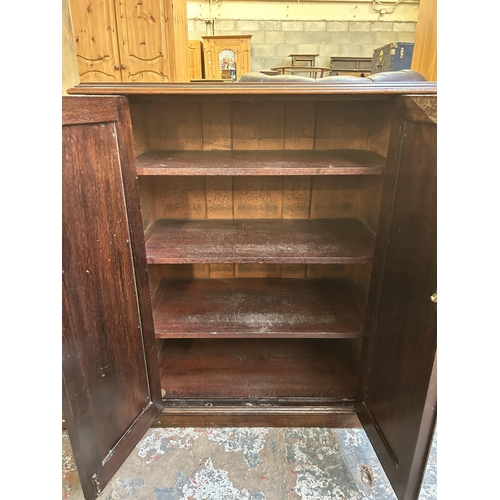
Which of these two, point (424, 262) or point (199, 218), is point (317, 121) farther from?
point (424, 262)

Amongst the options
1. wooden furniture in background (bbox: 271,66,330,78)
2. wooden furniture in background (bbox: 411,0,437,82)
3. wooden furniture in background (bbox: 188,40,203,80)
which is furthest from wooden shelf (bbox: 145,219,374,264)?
wooden furniture in background (bbox: 188,40,203,80)

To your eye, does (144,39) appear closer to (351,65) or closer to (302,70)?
(302,70)

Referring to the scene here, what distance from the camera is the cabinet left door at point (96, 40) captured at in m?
2.91

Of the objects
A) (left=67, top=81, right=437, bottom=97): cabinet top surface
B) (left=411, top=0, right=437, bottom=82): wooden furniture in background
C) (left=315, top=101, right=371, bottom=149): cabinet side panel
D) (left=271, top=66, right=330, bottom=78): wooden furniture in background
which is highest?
(left=271, top=66, right=330, bottom=78): wooden furniture in background

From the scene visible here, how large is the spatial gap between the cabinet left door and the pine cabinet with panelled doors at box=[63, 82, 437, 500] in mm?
2102

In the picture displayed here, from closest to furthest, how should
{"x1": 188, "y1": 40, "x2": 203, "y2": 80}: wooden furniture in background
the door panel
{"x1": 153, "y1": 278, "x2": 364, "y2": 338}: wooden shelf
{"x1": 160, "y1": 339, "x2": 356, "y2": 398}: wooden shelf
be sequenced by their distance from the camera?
{"x1": 153, "y1": 278, "x2": 364, "y2": 338}: wooden shelf < {"x1": 160, "y1": 339, "x2": 356, "y2": 398}: wooden shelf < the door panel < {"x1": 188, "y1": 40, "x2": 203, "y2": 80}: wooden furniture in background

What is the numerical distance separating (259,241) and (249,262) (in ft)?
0.53

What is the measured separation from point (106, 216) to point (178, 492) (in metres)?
0.99

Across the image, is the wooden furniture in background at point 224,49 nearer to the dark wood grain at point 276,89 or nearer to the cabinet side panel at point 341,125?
the cabinet side panel at point 341,125

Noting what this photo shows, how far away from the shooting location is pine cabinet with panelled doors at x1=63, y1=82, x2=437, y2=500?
37.3 inches

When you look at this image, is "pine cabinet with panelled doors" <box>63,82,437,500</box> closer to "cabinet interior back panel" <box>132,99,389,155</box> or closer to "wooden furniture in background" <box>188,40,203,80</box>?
"cabinet interior back panel" <box>132,99,389,155</box>

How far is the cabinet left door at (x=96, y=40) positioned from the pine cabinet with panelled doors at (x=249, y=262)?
2.10 metres

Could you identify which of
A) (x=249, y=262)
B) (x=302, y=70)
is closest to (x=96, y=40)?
(x=249, y=262)

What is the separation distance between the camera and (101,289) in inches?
40.8
